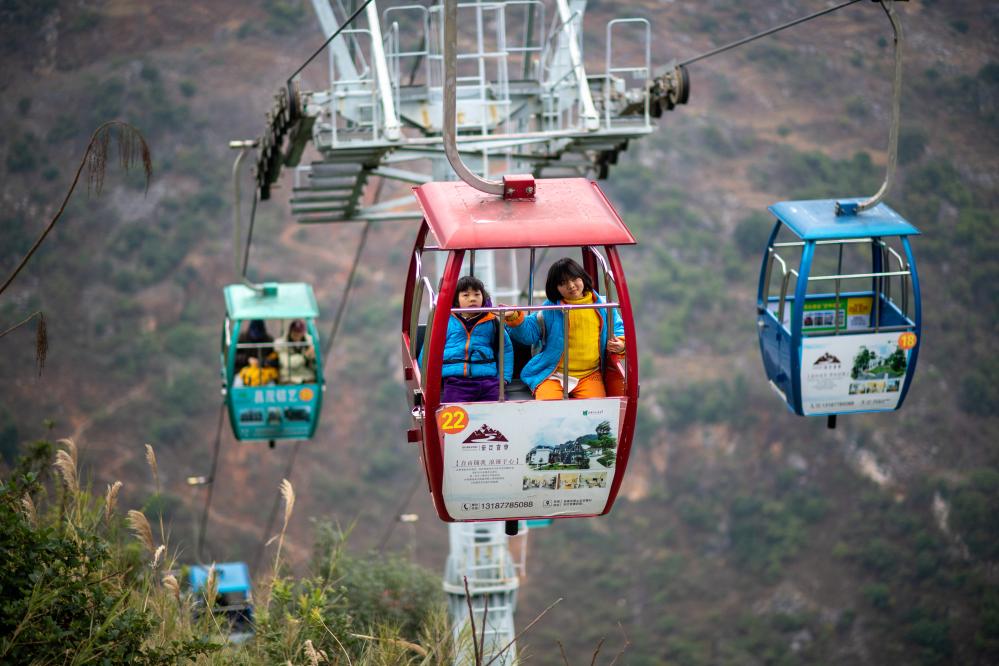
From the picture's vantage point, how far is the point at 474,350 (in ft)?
25.1

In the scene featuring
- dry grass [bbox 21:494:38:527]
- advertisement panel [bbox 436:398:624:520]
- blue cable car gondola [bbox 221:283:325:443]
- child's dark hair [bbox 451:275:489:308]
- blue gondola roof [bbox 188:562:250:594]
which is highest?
child's dark hair [bbox 451:275:489:308]

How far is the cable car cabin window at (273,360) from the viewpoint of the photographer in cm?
1302

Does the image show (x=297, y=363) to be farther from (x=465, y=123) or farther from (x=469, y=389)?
(x=469, y=389)

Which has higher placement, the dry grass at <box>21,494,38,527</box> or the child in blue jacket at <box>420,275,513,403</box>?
the child in blue jacket at <box>420,275,513,403</box>

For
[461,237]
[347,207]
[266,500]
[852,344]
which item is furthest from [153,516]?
[461,237]

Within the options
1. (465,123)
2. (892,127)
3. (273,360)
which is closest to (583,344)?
(892,127)

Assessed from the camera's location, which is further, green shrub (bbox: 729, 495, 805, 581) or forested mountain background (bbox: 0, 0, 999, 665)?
green shrub (bbox: 729, 495, 805, 581)

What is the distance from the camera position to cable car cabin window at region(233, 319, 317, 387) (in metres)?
13.0

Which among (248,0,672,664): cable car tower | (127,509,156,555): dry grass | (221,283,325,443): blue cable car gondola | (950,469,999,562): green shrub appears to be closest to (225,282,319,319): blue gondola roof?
(221,283,325,443): blue cable car gondola

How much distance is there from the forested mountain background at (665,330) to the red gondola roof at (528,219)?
84.2ft

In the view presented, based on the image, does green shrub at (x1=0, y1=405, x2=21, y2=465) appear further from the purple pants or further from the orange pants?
the orange pants

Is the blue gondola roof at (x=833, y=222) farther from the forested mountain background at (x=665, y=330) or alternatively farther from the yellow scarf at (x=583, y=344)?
the forested mountain background at (x=665, y=330)

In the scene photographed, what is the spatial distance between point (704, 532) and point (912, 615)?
5455 millimetres

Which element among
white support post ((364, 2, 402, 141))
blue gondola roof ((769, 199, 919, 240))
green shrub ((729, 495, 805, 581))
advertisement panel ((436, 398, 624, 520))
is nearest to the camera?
advertisement panel ((436, 398, 624, 520))
